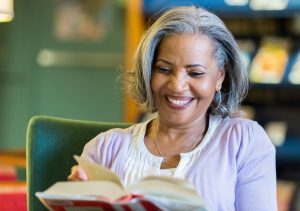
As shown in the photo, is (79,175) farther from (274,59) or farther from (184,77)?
(274,59)

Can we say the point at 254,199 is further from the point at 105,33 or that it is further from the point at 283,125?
the point at 105,33

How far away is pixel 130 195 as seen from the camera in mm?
1574

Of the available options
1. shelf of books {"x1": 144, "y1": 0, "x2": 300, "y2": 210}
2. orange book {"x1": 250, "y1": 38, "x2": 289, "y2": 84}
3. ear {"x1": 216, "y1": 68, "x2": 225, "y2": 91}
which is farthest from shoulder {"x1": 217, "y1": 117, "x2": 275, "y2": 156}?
orange book {"x1": 250, "y1": 38, "x2": 289, "y2": 84}

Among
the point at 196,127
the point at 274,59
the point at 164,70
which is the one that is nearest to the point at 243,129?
the point at 196,127

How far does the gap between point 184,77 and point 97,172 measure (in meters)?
0.38

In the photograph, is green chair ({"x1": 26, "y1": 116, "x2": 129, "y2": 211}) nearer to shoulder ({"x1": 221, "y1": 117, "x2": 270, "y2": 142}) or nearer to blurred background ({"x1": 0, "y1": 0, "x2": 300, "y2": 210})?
shoulder ({"x1": 221, "y1": 117, "x2": 270, "y2": 142})

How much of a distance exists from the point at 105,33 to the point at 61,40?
0.35 meters

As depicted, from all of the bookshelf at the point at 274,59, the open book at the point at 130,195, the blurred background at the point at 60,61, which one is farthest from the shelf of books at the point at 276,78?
A: the open book at the point at 130,195

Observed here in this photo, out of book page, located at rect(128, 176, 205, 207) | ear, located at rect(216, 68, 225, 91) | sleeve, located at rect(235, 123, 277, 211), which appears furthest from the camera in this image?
ear, located at rect(216, 68, 225, 91)

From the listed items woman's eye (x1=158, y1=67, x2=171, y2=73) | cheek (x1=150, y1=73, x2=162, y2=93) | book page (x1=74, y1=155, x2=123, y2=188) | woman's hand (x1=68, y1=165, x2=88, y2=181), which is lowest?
woman's hand (x1=68, y1=165, x2=88, y2=181)

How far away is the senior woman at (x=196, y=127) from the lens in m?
1.88

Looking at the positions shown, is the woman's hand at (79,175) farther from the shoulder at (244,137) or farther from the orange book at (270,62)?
the orange book at (270,62)

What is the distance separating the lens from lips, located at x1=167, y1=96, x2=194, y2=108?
1928 mm

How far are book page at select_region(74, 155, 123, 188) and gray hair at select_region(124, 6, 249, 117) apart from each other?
0.37m
